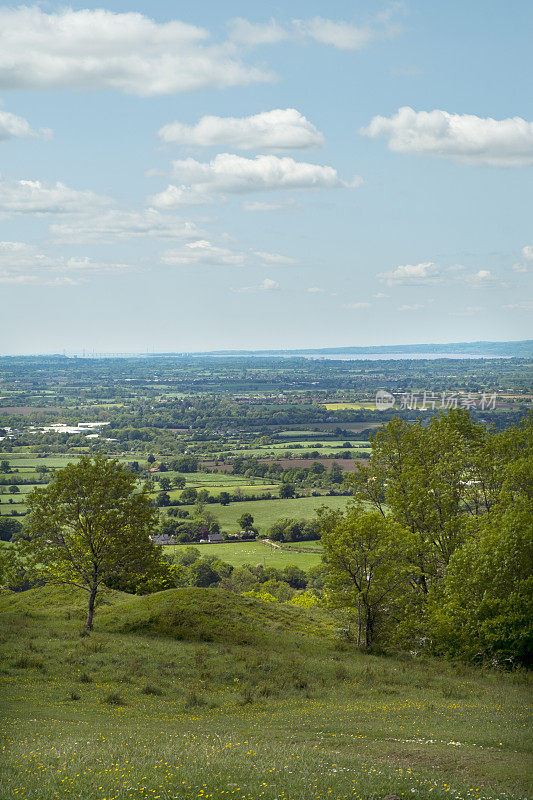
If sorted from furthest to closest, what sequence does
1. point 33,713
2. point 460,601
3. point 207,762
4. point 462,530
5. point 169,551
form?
point 169,551 → point 462,530 → point 460,601 → point 33,713 → point 207,762

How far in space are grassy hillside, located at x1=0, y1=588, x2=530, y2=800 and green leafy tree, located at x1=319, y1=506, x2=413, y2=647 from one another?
249cm

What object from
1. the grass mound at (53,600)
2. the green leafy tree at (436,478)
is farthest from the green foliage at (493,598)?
the grass mound at (53,600)

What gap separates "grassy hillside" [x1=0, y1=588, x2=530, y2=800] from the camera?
13.7 m

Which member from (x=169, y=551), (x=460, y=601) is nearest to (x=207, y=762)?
(x=460, y=601)

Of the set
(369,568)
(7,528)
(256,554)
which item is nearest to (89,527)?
(369,568)

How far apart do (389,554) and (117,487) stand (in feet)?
55.5

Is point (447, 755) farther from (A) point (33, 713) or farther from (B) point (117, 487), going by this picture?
(B) point (117, 487)

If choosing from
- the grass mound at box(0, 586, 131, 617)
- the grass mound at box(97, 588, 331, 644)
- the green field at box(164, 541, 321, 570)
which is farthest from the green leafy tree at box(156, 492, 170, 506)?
the grass mound at box(97, 588, 331, 644)

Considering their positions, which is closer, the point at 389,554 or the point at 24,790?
the point at 24,790

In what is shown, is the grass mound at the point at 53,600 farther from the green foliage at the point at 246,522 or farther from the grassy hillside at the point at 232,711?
the green foliage at the point at 246,522

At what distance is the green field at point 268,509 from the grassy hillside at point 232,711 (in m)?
60.6

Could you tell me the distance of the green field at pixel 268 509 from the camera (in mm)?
106250

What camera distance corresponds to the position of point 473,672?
102 ft

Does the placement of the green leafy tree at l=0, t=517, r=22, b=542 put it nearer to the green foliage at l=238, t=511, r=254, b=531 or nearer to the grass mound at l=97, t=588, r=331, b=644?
the green foliage at l=238, t=511, r=254, b=531
